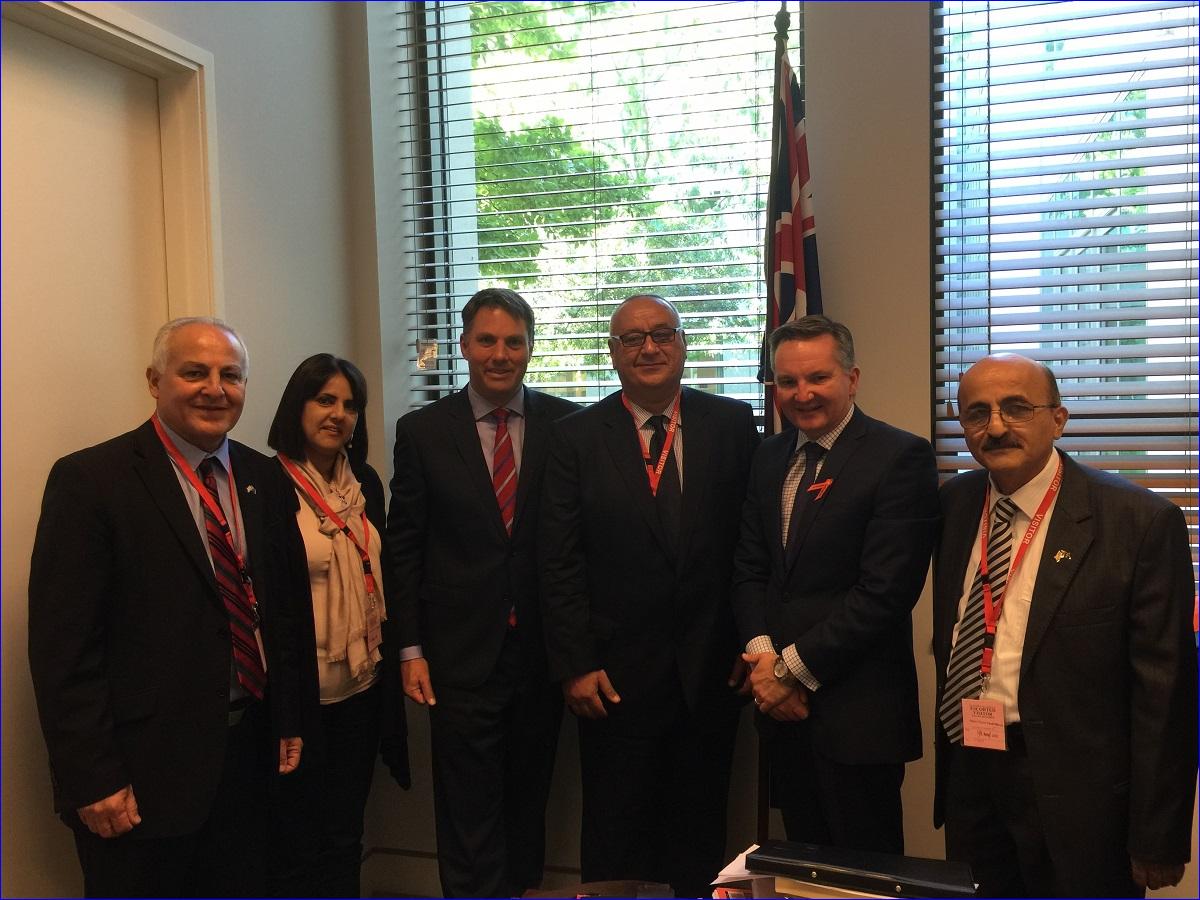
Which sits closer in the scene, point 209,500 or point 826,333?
point 209,500

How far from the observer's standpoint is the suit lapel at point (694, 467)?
245 cm

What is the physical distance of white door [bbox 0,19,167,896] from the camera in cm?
213

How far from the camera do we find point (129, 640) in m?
1.95

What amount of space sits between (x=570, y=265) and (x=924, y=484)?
1744 mm

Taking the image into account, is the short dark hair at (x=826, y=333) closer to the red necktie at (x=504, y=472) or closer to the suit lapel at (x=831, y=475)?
the suit lapel at (x=831, y=475)

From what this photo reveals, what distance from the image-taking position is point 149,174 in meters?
2.63

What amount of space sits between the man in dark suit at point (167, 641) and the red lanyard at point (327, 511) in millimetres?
250

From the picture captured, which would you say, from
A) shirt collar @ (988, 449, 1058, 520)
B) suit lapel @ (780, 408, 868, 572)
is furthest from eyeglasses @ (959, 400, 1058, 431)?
suit lapel @ (780, 408, 868, 572)

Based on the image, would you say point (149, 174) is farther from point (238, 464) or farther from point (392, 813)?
point (392, 813)

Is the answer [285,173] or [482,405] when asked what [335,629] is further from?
[285,173]

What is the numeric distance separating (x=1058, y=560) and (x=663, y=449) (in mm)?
1066

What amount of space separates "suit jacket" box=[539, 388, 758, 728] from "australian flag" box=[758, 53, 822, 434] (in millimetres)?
545

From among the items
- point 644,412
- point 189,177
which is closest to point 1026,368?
point 644,412

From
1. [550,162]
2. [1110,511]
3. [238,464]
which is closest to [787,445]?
[1110,511]
